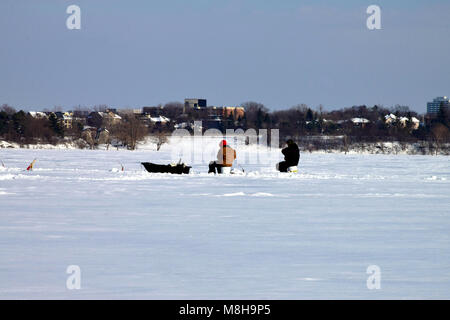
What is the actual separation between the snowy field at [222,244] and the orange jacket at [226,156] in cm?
635

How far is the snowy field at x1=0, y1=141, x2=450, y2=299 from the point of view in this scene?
6.42 meters

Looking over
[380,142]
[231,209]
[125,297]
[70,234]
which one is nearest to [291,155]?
[231,209]

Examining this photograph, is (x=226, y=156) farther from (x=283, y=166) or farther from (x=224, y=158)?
(x=283, y=166)

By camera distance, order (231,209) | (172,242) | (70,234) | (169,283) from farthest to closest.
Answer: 1. (231,209)
2. (70,234)
3. (172,242)
4. (169,283)

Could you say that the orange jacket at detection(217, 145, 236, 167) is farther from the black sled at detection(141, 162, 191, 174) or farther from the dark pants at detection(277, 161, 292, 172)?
the dark pants at detection(277, 161, 292, 172)

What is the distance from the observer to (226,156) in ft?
76.6

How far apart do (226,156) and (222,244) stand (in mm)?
14606

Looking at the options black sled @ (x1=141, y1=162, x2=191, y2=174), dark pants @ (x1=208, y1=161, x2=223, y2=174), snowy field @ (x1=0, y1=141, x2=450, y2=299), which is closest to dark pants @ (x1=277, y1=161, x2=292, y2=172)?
dark pants @ (x1=208, y1=161, x2=223, y2=174)

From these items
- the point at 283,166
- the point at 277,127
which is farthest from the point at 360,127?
the point at 283,166

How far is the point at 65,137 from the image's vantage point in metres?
90.4

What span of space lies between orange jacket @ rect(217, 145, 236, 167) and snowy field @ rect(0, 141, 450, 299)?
6.35 metres
